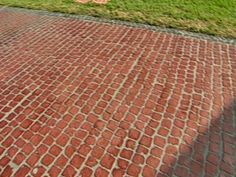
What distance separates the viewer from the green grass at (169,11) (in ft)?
23.1

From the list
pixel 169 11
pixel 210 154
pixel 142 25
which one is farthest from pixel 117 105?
pixel 169 11

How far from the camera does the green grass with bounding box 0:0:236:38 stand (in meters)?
→ 7.04

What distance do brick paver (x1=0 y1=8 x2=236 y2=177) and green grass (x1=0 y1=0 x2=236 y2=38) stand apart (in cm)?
82

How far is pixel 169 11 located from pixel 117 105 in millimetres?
4814

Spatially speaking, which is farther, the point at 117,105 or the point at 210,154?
the point at 117,105

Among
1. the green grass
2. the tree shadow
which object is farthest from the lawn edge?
the tree shadow

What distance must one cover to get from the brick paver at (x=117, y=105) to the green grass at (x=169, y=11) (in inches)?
32.4

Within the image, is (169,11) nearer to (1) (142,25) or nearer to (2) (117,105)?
(1) (142,25)

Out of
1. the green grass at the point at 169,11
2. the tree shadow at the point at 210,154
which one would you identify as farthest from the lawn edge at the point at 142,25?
the tree shadow at the point at 210,154

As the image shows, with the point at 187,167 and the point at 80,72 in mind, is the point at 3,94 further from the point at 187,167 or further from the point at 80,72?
the point at 187,167

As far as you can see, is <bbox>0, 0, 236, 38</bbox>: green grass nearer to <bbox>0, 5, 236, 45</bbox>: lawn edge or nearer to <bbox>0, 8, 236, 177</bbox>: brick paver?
<bbox>0, 5, 236, 45</bbox>: lawn edge

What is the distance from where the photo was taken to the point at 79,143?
3.54 metres

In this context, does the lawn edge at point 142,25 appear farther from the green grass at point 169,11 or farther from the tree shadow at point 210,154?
the tree shadow at point 210,154

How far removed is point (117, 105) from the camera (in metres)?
4.23
